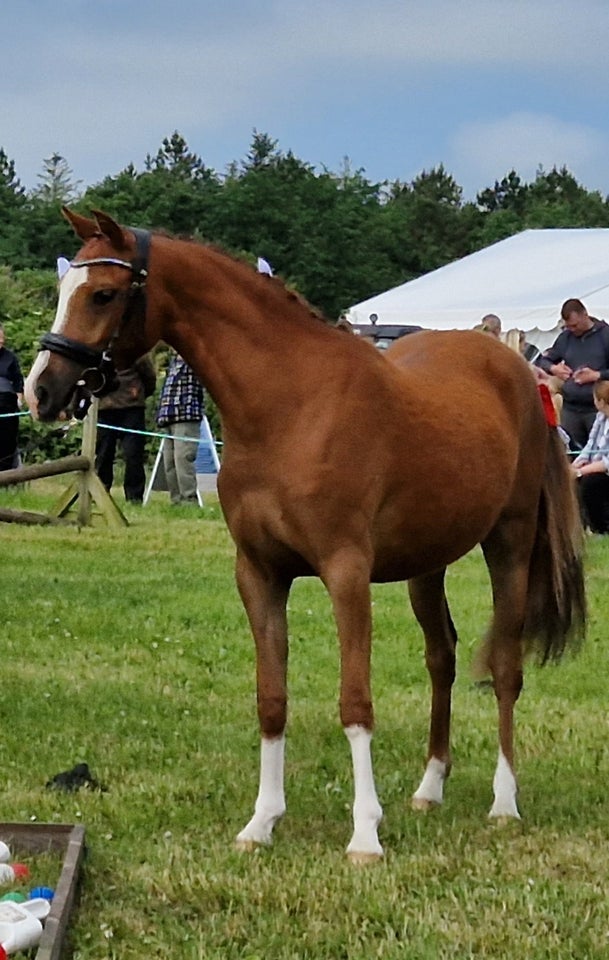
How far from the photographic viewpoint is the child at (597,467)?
1328 cm

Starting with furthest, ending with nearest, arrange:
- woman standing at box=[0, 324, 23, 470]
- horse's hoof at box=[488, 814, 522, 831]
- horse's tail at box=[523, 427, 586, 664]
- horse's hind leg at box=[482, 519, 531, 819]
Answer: woman standing at box=[0, 324, 23, 470]
horse's tail at box=[523, 427, 586, 664]
horse's hind leg at box=[482, 519, 531, 819]
horse's hoof at box=[488, 814, 522, 831]

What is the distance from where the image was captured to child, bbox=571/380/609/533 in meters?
13.3

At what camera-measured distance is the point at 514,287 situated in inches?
966

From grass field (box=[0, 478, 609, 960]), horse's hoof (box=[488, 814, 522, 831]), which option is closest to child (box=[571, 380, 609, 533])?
grass field (box=[0, 478, 609, 960])

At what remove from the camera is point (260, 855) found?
4883 mm

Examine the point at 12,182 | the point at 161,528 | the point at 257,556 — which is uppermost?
the point at 12,182

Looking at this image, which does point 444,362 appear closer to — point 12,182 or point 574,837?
point 574,837

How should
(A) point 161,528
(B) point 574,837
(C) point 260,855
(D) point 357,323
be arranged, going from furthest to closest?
(D) point 357,323
(A) point 161,528
(B) point 574,837
(C) point 260,855

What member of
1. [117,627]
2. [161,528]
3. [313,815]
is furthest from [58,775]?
[161,528]

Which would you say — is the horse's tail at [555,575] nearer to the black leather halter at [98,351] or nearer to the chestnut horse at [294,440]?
the chestnut horse at [294,440]

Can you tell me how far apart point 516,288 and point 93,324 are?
20.4 m

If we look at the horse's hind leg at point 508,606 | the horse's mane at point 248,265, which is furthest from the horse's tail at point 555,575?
the horse's mane at point 248,265

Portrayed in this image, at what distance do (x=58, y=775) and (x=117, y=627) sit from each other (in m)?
3.50

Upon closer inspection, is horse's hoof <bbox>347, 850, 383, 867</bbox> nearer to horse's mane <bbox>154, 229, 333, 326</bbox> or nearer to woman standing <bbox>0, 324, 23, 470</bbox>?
horse's mane <bbox>154, 229, 333, 326</bbox>
